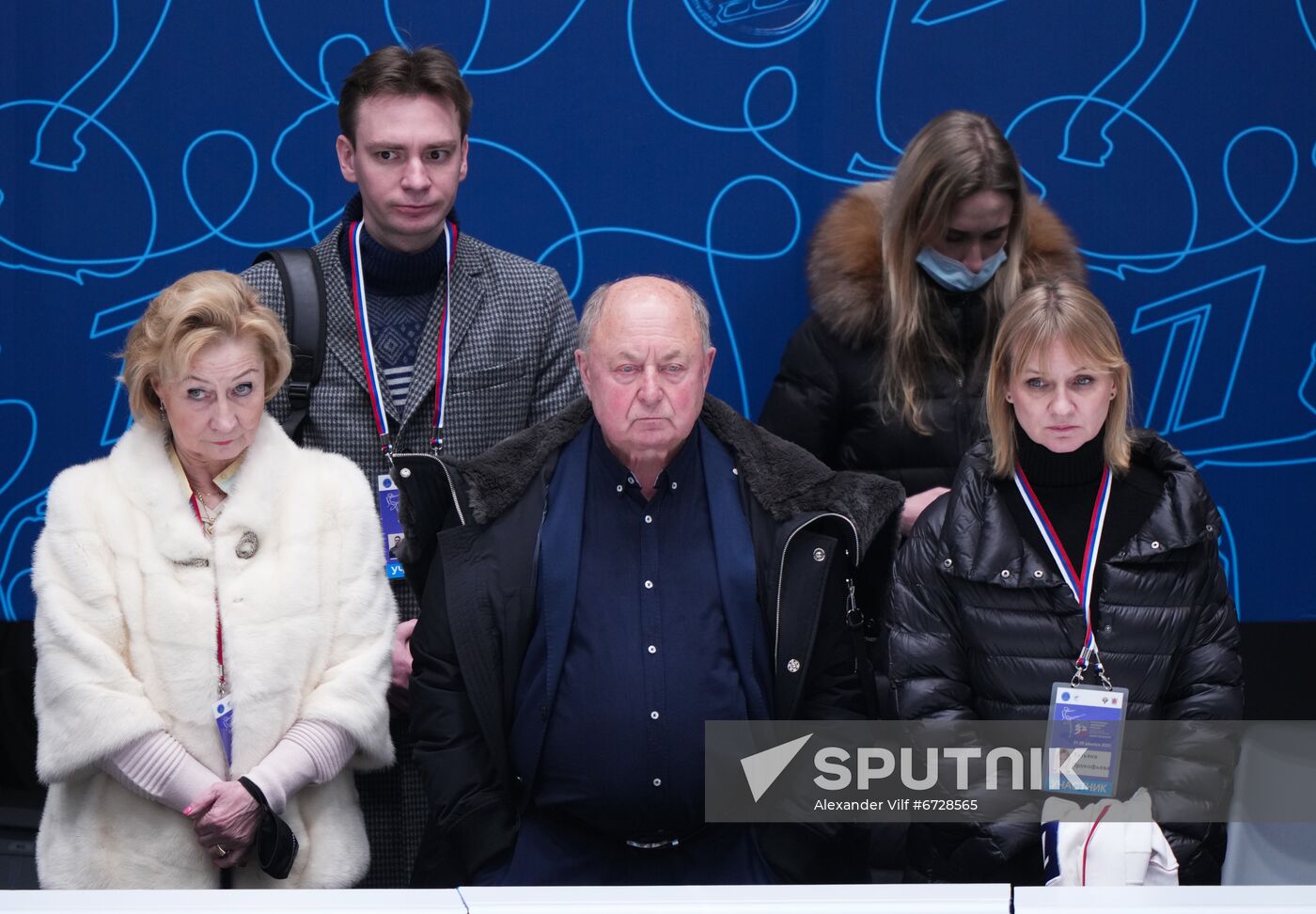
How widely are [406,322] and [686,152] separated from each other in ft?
4.49

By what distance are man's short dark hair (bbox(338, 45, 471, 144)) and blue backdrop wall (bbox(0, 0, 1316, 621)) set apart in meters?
0.99

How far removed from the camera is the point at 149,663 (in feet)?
9.80

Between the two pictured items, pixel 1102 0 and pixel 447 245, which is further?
pixel 1102 0

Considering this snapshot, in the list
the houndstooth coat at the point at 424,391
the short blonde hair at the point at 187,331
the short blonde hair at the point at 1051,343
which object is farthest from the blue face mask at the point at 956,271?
the short blonde hair at the point at 187,331

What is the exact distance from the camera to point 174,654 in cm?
298

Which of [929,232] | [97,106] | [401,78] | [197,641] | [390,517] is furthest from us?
[97,106]

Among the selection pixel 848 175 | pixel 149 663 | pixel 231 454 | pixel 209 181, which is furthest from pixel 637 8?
pixel 149 663

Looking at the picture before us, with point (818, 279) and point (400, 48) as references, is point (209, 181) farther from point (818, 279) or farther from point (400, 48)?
point (818, 279)

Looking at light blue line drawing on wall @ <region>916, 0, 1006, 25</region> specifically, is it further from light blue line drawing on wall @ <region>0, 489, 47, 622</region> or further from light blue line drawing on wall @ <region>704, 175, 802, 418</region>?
light blue line drawing on wall @ <region>0, 489, 47, 622</region>

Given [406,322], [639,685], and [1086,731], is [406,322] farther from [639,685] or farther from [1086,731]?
[1086,731]

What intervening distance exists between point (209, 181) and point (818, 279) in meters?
1.88

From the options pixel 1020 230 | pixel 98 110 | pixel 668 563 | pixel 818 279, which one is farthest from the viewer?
pixel 98 110

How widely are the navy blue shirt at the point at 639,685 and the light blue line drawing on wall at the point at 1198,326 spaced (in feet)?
7.30

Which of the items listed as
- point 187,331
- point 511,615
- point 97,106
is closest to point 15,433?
point 97,106
